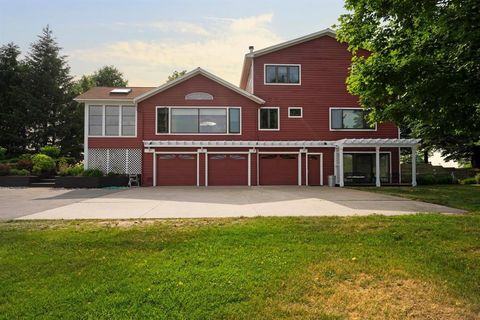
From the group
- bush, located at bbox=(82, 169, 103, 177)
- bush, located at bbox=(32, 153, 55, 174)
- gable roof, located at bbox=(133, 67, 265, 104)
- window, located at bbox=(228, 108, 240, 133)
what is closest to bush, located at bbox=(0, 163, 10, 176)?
bush, located at bbox=(32, 153, 55, 174)

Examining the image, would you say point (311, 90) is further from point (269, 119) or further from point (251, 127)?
point (251, 127)

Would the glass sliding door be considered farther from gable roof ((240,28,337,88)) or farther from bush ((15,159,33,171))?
bush ((15,159,33,171))

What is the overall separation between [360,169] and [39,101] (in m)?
29.1

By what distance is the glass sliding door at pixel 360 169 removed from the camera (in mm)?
21641

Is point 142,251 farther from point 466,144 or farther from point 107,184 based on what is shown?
point 466,144

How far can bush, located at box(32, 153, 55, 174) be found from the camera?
22250mm

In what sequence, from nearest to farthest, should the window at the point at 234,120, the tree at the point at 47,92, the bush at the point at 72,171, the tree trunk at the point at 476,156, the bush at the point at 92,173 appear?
the bush at the point at 92,173 < the bush at the point at 72,171 < the window at the point at 234,120 < the tree trunk at the point at 476,156 < the tree at the point at 47,92

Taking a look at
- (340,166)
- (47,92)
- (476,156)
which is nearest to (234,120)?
(340,166)

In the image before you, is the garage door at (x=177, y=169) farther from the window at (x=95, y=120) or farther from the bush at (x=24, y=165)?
the bush at (x=24, y=165)

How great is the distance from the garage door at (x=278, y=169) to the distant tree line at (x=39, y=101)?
21.7m

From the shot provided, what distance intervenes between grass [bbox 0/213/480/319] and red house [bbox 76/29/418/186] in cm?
1451

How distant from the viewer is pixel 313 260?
4816 mm

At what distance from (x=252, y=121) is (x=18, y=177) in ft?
46.1

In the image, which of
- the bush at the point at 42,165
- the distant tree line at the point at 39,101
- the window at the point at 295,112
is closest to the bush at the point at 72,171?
the bush at the point at 42,165
